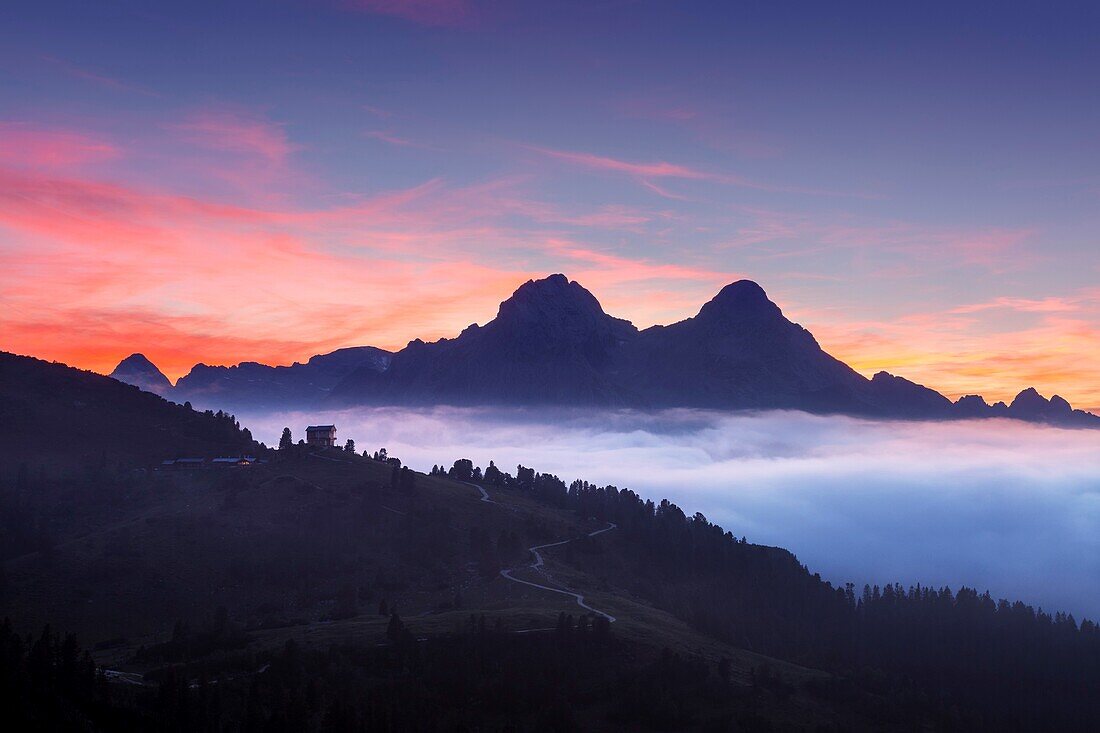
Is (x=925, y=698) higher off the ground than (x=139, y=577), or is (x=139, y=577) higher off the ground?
(x=139, y=577)

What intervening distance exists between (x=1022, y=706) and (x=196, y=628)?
168506 millimetres

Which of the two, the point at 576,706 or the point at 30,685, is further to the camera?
the point at 576,706

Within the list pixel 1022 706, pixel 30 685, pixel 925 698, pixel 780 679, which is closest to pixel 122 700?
pixel 30 685

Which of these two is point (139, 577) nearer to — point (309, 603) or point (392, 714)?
point (309, 603)

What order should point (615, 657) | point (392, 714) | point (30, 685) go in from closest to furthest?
point (30, 685), point (392, 714), point (615, 657)

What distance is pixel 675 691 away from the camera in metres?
144

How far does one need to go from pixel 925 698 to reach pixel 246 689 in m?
119

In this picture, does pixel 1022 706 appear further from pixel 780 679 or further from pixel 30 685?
pixel 30 685

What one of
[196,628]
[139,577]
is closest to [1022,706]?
[196,628]

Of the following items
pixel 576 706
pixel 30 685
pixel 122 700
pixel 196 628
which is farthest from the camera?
pixel 196 628

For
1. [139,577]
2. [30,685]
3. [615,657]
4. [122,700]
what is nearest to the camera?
[30,685]

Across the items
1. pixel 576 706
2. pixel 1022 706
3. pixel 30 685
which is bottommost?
pixel 1022 706

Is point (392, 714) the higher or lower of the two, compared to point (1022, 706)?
higher

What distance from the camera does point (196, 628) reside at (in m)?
166
